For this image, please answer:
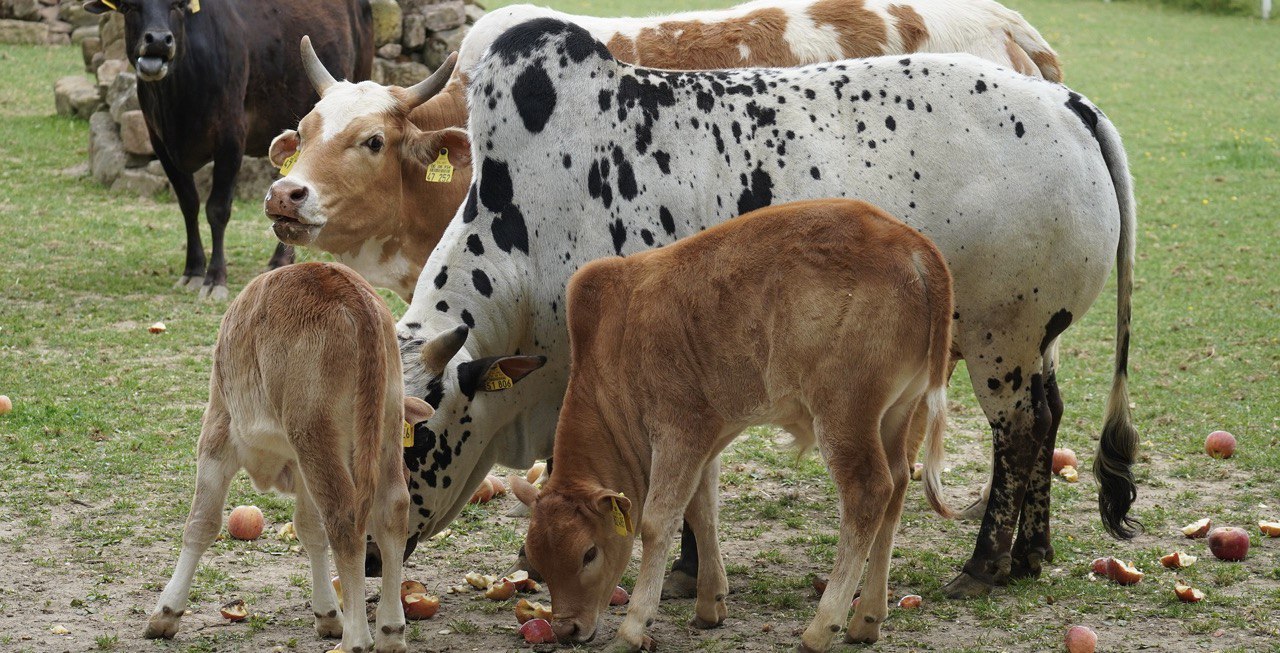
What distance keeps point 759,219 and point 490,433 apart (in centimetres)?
135

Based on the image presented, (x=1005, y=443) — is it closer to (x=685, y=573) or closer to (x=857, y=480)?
(x=857, y=480)

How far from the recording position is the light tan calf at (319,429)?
4.12 meters

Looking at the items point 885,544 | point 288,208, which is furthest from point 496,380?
point 288,208

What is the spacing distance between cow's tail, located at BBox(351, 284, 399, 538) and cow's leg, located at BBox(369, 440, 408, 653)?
0.25 ft

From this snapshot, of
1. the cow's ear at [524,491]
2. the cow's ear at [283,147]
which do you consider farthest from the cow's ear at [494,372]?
the cow's ear at [283,147]

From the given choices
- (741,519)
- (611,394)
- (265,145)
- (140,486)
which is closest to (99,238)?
(265,145)

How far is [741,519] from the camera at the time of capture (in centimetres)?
607

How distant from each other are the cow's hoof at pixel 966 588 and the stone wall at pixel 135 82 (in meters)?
9.23

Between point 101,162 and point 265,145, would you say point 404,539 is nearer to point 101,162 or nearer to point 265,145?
point 265,145

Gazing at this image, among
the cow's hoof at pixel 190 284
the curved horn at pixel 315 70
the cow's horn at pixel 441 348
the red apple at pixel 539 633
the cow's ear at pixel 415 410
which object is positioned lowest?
the cow's hoof at pixel 190 284

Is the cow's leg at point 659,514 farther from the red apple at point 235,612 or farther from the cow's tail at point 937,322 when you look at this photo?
the red apple at point 235,612

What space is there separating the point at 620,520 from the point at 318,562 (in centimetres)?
100

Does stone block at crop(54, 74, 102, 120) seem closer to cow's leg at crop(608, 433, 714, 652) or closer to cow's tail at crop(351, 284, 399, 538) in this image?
cow's tail at crop(351, 284, 399, 538)

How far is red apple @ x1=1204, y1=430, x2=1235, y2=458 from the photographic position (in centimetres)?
662
